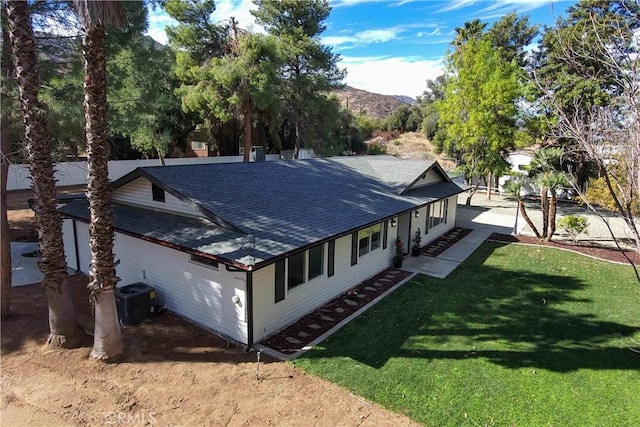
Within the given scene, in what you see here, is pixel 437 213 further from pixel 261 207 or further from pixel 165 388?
pixel 165 388

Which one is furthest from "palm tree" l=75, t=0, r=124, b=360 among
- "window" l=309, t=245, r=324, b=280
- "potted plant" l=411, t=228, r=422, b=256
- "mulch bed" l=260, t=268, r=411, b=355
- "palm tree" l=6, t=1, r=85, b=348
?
"potted plant" l=411, t=228, r=422, b=256

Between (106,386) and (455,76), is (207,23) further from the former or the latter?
(106,386)

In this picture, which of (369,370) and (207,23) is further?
(207,23)

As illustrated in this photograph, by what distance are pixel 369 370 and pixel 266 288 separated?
9.52ft

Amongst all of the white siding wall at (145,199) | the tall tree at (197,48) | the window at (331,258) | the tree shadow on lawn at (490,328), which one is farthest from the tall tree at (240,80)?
the tree shadow on lawn at (490,328)

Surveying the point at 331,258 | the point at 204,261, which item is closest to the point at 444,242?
the point at 331,258

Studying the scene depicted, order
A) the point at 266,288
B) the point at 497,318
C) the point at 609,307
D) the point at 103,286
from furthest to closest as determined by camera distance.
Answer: the point at 609,307
the point at 497,318
the point at 266,288
the point at 103,286

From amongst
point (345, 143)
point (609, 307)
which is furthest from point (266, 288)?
point (345, 143)

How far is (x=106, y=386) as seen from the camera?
744 cm

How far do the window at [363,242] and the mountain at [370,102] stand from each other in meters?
84.3

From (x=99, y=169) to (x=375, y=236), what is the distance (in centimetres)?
909

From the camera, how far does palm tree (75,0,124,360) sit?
6.91 meters

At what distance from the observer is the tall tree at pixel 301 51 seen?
105 ft

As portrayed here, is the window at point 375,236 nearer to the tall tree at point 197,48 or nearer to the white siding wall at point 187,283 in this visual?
the white siding wall at point 187,283
